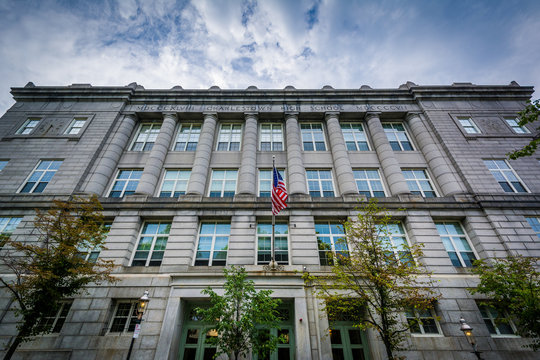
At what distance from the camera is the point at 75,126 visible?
2106 centimetres

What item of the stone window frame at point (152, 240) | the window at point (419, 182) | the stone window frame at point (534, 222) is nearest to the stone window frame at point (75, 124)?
the stone window frame at point (152, 240)

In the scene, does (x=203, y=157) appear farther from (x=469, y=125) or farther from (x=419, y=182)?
(x=469, y=125)

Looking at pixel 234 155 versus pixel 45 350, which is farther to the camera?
pixel 234 155

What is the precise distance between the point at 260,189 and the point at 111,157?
1255 centimetres

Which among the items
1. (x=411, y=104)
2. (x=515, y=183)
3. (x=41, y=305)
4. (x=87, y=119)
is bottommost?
(x=41, y=305)

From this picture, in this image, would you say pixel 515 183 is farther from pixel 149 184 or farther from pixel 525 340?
pixel 149 184

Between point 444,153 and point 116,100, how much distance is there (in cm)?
3001

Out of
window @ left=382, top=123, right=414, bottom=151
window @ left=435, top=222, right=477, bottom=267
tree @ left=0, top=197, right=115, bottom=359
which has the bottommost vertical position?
tree @ left=0, top=197, right=115, bottom=359

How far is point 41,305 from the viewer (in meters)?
10.4

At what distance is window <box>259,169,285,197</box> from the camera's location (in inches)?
706

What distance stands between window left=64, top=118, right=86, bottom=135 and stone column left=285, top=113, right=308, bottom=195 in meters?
18.9

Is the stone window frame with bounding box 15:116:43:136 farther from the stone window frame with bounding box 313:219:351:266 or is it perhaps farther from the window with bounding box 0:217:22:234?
the stone window frame with bounding box 313:219:351:266

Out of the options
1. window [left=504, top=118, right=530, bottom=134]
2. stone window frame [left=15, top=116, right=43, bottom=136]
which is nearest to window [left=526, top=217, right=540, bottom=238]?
window [left=504, top=118, right=530, bottom=134]

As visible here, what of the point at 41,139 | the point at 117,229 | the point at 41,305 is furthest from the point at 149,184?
the point at 41,139
